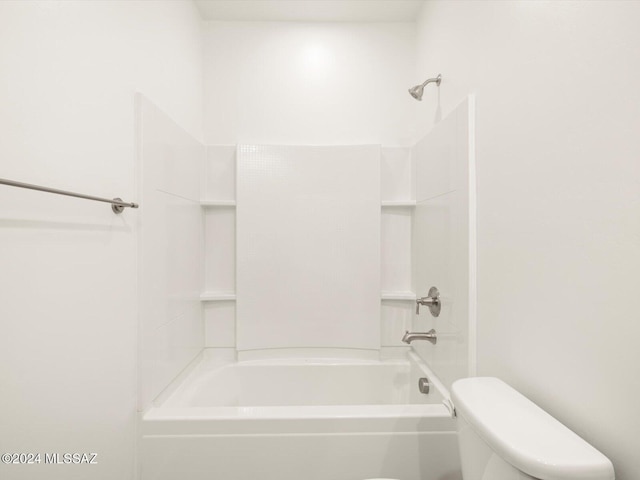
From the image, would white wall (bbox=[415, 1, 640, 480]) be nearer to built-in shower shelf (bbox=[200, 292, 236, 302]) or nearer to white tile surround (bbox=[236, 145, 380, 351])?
white tile surround (bbox=[236, 145, 380, 351])

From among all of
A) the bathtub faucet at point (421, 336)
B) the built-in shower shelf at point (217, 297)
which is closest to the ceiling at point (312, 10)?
the built-in shower shelf at point (217, 297)

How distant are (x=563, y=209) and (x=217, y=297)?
173 centimetres

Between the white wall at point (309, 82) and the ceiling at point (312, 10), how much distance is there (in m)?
0.04

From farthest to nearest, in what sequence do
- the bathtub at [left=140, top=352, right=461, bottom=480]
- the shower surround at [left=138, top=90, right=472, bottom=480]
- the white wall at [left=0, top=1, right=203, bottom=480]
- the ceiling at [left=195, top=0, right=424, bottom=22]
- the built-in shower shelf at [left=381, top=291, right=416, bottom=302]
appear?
the built-in shower shelf at [left=381, top=291, right=416, bottom=302]
the ceiling at [left=195, top=0, right=424, bottom=22]
the shower surround at [left=138, top=90, right=472, bottom=480]
the bathtub at [left=140, top=352, right=461, bottom=480]
the white wall at [left=0, top=1, right=203, bottom=480]

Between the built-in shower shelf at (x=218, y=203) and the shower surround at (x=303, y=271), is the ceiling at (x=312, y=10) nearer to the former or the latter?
the shower surround at (x=303, y=271)

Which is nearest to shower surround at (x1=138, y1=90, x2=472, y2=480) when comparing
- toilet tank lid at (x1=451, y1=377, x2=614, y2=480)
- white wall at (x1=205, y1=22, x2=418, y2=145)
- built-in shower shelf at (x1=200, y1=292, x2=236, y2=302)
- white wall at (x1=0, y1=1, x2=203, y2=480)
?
built-in shower shelf at (x1=200, y1=292, x2=236, y2=302)

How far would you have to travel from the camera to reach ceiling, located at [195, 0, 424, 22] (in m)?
1.86

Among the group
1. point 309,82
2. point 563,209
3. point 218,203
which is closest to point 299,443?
point 563,209

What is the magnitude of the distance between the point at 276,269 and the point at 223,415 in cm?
89

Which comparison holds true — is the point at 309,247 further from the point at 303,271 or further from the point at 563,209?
the point at 563,209

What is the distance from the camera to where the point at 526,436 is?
674 millimetres

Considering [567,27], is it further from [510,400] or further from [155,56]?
[155,56]

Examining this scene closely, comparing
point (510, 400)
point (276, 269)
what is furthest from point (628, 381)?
point (276, 269)

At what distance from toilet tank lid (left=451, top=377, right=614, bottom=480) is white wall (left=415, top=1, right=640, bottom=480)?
0.22 feet
